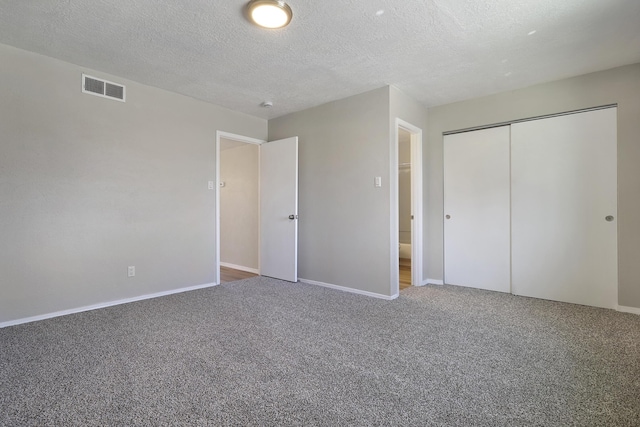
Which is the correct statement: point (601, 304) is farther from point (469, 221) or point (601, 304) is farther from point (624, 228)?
point (469, 221)

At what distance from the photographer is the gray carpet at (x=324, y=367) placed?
1502mm

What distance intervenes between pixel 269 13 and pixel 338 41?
2.16ft

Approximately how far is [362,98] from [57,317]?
12.5 ft

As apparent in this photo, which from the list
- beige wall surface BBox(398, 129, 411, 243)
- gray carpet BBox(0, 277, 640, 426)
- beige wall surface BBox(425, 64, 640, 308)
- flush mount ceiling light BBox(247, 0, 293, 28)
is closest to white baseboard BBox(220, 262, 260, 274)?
gray carpet BBox(0, 277, 640, 426)

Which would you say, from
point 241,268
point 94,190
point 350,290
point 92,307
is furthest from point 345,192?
Answer: point 92,307

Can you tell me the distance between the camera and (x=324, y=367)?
6.38 ft

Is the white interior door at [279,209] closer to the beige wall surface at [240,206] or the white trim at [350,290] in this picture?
the white trim at [350,290]

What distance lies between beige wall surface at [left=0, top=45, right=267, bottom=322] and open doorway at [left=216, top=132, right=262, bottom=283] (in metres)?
1.06

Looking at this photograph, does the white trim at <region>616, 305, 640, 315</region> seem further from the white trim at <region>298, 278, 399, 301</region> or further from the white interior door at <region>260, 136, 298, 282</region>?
the white interior door at <region>260, 136, 298, 282</region>

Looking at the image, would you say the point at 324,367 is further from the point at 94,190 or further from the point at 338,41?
the point at 94,190

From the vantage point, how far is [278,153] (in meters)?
4.46

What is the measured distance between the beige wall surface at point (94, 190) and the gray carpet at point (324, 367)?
0.39m

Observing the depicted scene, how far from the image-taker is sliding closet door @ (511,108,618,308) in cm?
313

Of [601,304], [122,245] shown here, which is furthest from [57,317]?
[601,304]
